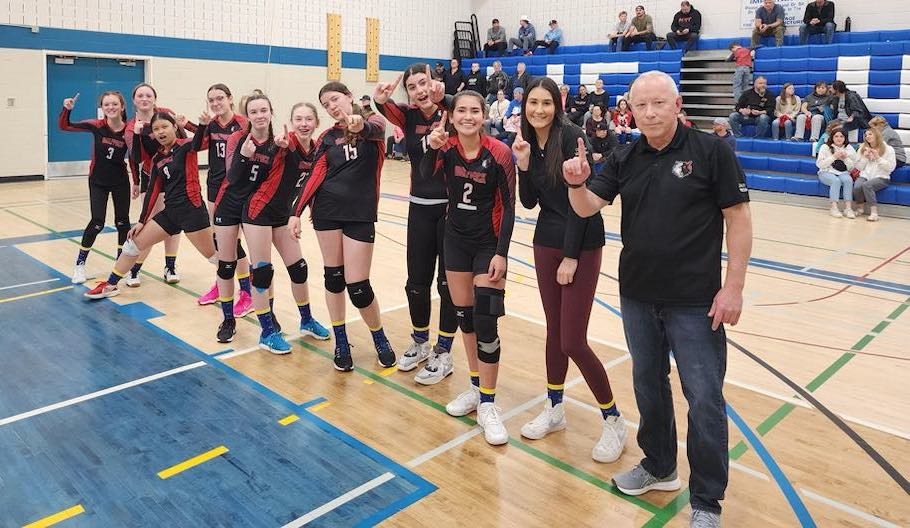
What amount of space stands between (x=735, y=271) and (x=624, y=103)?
45.5 feet

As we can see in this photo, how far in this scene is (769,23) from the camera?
16.4 m

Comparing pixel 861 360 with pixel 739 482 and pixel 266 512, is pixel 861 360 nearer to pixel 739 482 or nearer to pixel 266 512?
pixel 739 482

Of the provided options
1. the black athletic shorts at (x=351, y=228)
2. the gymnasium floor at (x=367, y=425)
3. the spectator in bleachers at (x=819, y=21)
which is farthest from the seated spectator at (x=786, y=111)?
the black athletic shorts at (x=351, y=228)

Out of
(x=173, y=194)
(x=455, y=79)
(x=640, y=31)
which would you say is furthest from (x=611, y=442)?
(x=455, y=79)

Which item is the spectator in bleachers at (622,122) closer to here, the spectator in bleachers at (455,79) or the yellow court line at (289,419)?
the spectator in bleachers at (455,79)

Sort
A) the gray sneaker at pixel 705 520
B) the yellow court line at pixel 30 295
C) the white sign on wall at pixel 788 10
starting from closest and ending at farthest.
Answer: the gray sneaker at pixel 705 520
the yellow court line at pixel 30 295
the white sign on wall at pixel 788 10

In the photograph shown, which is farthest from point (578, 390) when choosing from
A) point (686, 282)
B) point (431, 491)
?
point (686, 282)

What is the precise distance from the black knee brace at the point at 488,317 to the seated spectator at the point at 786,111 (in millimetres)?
13348

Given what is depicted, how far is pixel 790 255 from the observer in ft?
29.2

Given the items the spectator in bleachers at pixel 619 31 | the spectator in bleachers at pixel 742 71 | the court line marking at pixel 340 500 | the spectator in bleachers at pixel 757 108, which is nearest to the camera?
the court line marking at pixel 340 500

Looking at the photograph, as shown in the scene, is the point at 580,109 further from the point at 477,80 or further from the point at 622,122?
the point at 477,80

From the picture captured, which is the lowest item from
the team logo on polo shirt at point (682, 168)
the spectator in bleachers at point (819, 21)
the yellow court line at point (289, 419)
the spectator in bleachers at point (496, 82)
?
the yellow court line at point (289, 419)

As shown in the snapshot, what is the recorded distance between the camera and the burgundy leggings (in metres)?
3.43

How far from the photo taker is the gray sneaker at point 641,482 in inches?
130
